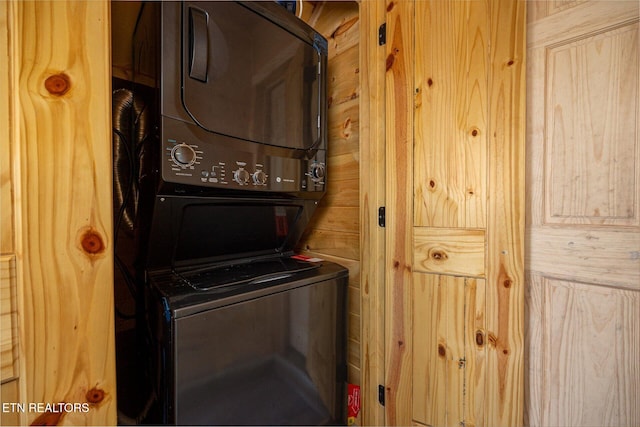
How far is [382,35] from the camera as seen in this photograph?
112 cm

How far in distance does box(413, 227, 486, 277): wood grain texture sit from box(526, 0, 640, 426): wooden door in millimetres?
164

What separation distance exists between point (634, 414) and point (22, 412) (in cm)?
146

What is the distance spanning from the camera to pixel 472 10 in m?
0.94

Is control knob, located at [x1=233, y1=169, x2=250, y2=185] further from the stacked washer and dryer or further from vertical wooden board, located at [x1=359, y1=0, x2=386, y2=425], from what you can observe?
vertical wooden board, located at [x1=359, y1=0, x2=386, y2=425]

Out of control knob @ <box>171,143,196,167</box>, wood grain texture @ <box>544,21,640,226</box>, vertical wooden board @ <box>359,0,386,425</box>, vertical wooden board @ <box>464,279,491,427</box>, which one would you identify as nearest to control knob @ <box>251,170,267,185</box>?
control knob @ <box>171,143,196,167</box>

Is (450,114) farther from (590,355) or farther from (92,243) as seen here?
(92,243)

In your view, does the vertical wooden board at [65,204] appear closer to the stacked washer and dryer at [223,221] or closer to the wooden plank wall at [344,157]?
the stacked washer and dryer at [223,221]

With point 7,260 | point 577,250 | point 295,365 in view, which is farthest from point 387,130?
point 7,260

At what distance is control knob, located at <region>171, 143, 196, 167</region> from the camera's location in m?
0.78

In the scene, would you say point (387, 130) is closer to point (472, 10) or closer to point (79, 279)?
point (472, 10)

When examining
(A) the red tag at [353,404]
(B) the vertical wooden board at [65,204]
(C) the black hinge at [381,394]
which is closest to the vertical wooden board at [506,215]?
(C) the black hinge at [381,394]

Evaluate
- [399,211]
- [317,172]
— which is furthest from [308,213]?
[399,211]

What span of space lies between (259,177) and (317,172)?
30cm

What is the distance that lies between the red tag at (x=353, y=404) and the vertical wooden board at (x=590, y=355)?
0.69 m
